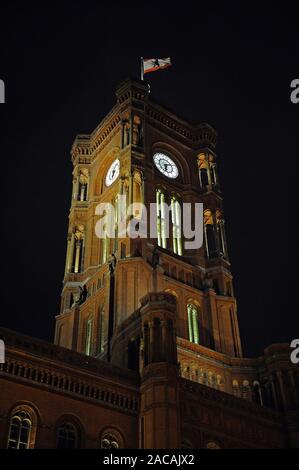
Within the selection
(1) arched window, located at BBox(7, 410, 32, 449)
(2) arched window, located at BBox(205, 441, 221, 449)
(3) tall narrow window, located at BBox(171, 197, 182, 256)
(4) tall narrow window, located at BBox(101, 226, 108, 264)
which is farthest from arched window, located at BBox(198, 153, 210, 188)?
(1) arched window, located at BBox(7, 410, 32, 449)

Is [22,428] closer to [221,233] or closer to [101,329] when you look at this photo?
[101,329]

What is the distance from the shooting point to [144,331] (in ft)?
125

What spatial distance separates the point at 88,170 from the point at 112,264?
2063cm

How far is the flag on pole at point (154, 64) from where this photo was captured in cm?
7246

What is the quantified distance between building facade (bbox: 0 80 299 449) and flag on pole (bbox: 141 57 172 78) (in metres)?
3.83

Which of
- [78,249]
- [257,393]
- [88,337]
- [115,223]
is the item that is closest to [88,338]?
[88,337]

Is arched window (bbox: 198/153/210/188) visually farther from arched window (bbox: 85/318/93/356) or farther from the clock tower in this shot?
arched window (bbox: 85/318/93/356)

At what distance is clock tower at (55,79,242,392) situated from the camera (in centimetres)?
5094

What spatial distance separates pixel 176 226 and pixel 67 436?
34.1 metres

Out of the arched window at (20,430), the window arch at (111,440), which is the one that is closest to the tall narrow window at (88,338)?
the window arch at (111,440)

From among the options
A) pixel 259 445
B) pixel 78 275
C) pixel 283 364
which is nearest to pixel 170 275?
pixel 78 275

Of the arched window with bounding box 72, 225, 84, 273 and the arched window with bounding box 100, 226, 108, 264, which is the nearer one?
the arched window with bounding box 100, 226, 108, 264

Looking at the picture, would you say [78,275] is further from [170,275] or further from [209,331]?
[209,331]

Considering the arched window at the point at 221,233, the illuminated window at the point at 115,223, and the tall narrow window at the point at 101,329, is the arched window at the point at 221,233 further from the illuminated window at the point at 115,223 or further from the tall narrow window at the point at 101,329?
the tall narrow window at the point at 101,329
